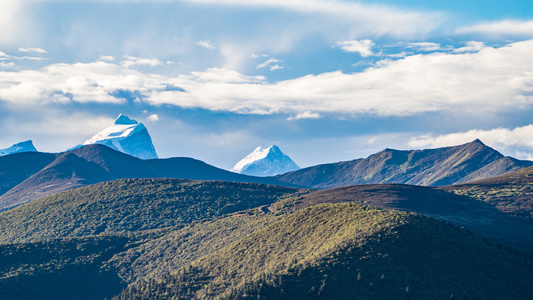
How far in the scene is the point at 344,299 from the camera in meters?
99.1

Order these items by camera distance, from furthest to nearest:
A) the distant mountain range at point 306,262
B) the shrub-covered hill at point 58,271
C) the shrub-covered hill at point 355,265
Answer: the shrub-covered hill at point 58,271 → the distant mountain range at point 306,262 → the shrub-covered hill at point 355,265

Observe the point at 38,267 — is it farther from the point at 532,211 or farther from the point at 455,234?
the point at 532,211

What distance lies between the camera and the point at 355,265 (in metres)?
109

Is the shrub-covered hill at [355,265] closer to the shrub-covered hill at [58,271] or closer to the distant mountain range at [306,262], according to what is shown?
the distant mountain range at [306,262]

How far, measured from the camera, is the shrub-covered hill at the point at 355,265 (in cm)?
10206

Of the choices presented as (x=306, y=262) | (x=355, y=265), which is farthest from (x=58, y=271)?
(x=355, y=265)

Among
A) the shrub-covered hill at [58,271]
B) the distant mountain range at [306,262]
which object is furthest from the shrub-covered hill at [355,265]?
the shrub-covered hill at [58,271]

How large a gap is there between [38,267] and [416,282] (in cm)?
10442

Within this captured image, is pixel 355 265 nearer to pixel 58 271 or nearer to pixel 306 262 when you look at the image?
pixel 306 262

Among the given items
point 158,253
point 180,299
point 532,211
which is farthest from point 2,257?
point 532,211

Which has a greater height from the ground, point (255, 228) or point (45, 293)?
point (255, 228)

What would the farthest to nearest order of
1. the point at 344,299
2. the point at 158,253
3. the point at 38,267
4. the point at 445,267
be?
the point at 158,253, the point at 38,267, the point at 445,267, the point at 344,299

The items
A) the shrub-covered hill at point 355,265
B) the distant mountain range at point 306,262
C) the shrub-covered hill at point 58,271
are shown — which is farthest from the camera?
the shrub-covered hill at point 58,271

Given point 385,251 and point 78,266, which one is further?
point 78,266
